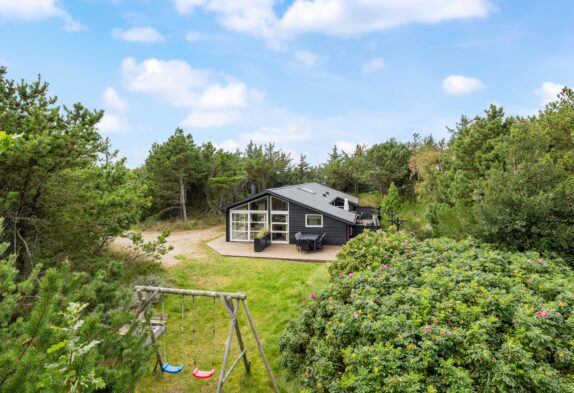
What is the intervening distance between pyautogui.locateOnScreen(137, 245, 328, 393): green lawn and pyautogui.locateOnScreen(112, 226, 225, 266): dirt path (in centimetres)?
82

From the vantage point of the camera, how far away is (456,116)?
26.6 meters

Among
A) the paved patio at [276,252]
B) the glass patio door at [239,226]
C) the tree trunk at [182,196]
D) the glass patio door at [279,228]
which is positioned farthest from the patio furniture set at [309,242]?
the tree trunk at [182,196]

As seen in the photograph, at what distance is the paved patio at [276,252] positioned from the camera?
12.4m

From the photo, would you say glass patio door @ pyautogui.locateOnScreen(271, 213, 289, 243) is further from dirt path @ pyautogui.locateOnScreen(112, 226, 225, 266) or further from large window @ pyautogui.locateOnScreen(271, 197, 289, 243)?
dirt path @ pyautogui.locateOnScreen(112, 226, 225, 266)

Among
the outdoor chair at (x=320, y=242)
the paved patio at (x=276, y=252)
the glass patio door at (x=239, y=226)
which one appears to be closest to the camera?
the paved patio at (x=276, y=252)

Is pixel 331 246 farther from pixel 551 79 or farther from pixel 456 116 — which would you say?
pixel 456 116

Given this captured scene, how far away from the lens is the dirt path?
41.8 feet

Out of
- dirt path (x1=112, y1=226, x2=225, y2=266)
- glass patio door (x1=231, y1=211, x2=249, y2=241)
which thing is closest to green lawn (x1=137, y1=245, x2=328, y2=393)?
dirt path (x1=112, y1=226, x2=225, y2=266)

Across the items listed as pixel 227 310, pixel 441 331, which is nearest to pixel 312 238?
pixel 227 310

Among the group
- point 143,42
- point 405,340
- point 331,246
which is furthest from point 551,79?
point 143,42

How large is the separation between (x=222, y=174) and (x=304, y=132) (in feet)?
21.9

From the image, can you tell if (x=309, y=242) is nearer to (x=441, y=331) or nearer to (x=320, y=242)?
(x=320, y=242)

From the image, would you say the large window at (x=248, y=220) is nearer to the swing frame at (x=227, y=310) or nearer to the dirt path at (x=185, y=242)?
the dirt path at (x=185, y=242)

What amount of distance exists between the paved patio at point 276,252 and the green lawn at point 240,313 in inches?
20.3
